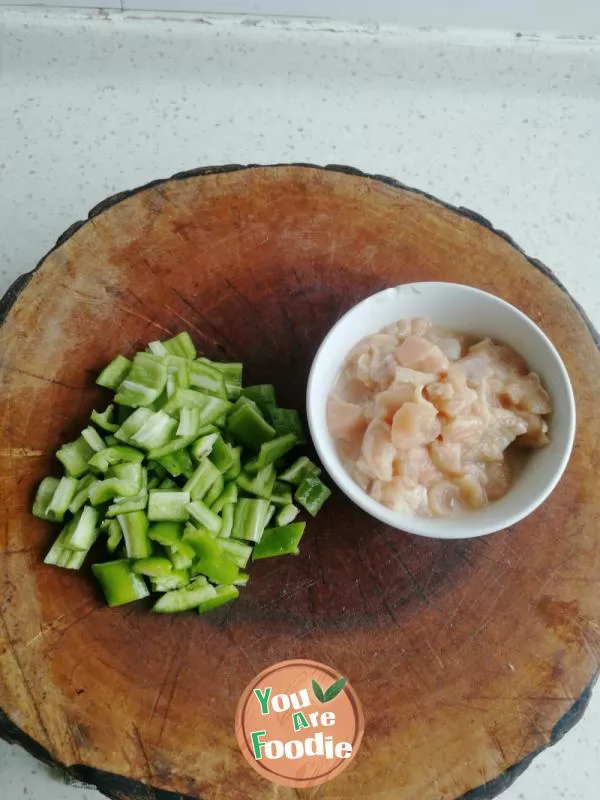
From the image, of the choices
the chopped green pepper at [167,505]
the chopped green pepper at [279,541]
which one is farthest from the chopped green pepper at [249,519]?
the chopped green pepper at [167,505]

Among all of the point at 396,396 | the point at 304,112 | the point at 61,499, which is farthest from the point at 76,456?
the point at 304,112

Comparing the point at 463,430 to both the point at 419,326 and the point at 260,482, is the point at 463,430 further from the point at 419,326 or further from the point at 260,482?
the point at 260,482

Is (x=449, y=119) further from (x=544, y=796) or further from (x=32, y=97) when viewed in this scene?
(x=544, y=796)

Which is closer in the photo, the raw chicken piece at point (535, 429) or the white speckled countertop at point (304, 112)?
the raw chicken piece at point (535, 429)

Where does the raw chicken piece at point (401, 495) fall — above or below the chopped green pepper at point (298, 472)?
above

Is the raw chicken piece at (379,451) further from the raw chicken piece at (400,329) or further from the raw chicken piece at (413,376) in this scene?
the raw chicken piece at (400,329)

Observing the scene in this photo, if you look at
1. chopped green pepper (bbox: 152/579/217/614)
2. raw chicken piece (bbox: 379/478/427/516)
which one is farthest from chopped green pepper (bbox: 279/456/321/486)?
chopped green pepper (bbox: 152/579/217/614)

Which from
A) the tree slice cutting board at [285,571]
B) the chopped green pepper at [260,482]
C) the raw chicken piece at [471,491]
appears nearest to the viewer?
the tree slice cutting board at [285,571]

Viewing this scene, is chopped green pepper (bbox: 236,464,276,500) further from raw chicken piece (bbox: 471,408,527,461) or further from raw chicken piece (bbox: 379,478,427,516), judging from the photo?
raw chicken piece (bbox: 471,408,527,461)
